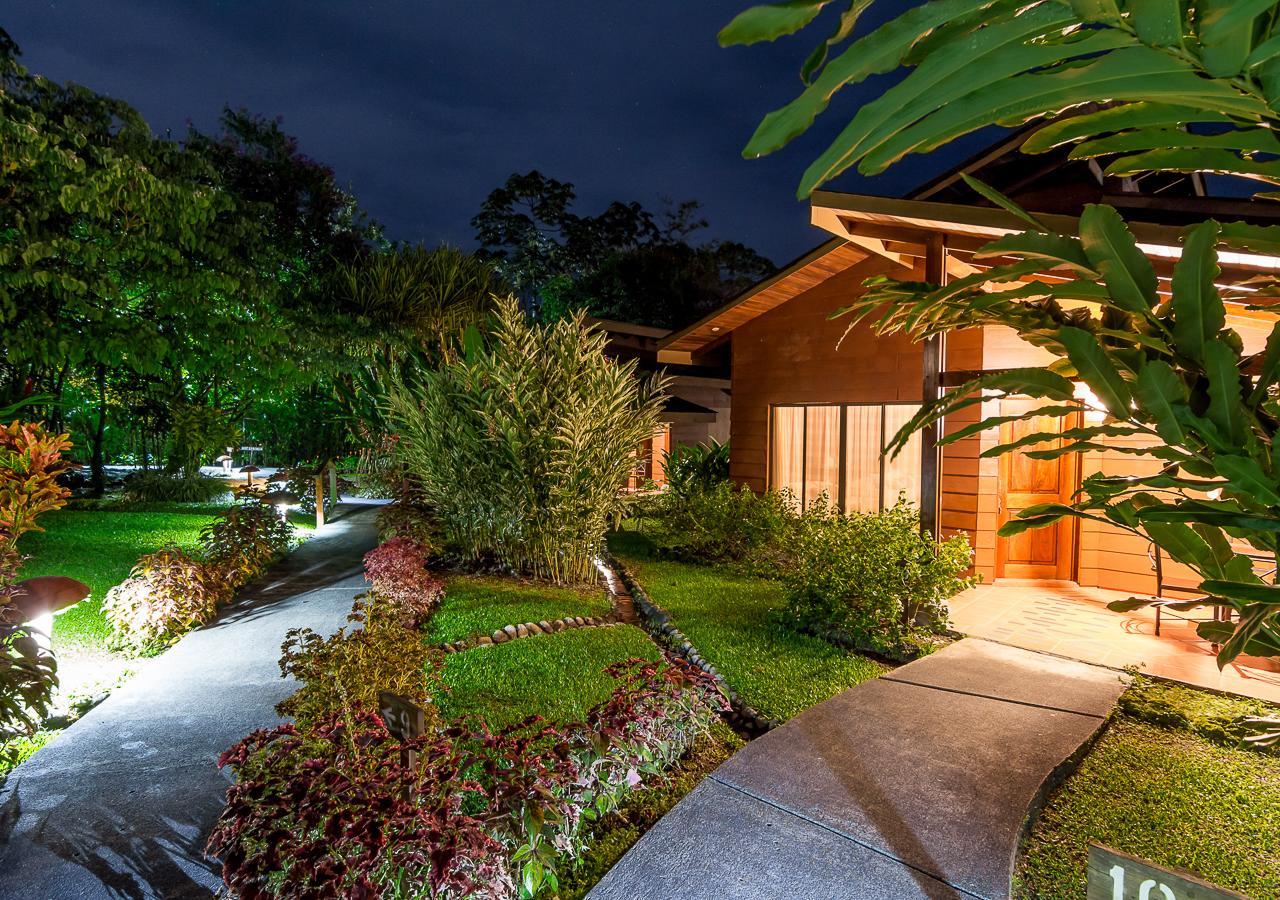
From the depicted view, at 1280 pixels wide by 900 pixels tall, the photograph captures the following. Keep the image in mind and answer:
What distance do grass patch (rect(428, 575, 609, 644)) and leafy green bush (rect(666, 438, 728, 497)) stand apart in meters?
3.66

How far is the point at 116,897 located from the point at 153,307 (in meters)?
11.2

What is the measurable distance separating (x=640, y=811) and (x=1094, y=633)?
497 centimetres

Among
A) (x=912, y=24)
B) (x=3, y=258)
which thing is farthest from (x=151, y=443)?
(x=912, y=24)

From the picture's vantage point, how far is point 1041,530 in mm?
7871

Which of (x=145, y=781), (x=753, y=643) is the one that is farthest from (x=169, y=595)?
(x=753, y=643)

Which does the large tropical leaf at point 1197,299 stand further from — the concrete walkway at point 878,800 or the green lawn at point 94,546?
the green lawn at point 94,546

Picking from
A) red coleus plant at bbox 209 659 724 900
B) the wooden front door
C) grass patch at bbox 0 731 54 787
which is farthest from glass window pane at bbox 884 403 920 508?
grass patch at bbox 0 731 54 787

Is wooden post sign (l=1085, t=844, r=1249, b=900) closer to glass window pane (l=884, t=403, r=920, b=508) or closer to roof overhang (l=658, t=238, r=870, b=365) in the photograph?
roof overhang (l=658, t=238, r=870, b=365)

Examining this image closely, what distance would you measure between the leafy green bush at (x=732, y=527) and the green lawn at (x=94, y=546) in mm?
6788

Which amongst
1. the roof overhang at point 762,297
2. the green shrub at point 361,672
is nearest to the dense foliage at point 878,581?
the roof overhang at point 762,297

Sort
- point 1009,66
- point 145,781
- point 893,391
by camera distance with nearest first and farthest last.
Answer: point 1009,66
point 145,781
point 893,391

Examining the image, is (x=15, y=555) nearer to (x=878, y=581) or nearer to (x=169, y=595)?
(x=169, y=595)

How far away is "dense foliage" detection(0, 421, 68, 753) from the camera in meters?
3.52

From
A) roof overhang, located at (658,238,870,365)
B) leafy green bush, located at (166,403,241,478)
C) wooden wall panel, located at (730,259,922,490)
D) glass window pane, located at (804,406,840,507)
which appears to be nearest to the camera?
roof overhang, located at (658,238,870,365)
